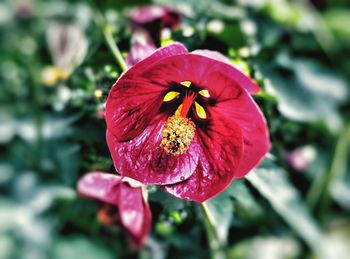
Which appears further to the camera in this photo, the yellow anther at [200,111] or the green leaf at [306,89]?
the green leaf at [306,89]

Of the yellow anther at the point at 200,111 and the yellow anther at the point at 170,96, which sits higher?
the yellow anther at the point at 170,96

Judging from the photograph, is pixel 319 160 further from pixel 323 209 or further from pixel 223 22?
pixel 223 22

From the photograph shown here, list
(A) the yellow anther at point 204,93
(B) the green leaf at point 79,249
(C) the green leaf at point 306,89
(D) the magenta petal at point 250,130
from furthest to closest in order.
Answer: (B) the green leaf at point 79,249 < (C) the green leaf at point 306,89 < (A) the yellow anther at point 204,93 < (D) the magenta petal at point 250,130

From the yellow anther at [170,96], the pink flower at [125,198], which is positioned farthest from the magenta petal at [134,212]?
the yellow anther at [170,96]

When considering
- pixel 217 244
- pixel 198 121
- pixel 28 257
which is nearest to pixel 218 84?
pixel 198 121

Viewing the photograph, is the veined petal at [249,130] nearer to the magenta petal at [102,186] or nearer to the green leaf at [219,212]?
the green leaf at [219,212]

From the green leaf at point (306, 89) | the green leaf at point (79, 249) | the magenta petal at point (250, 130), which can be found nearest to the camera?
the magenta petal at point (250, 130)

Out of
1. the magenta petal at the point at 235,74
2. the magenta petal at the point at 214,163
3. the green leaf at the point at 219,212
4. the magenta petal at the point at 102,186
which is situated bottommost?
the magenta petal at the point at 102,186
